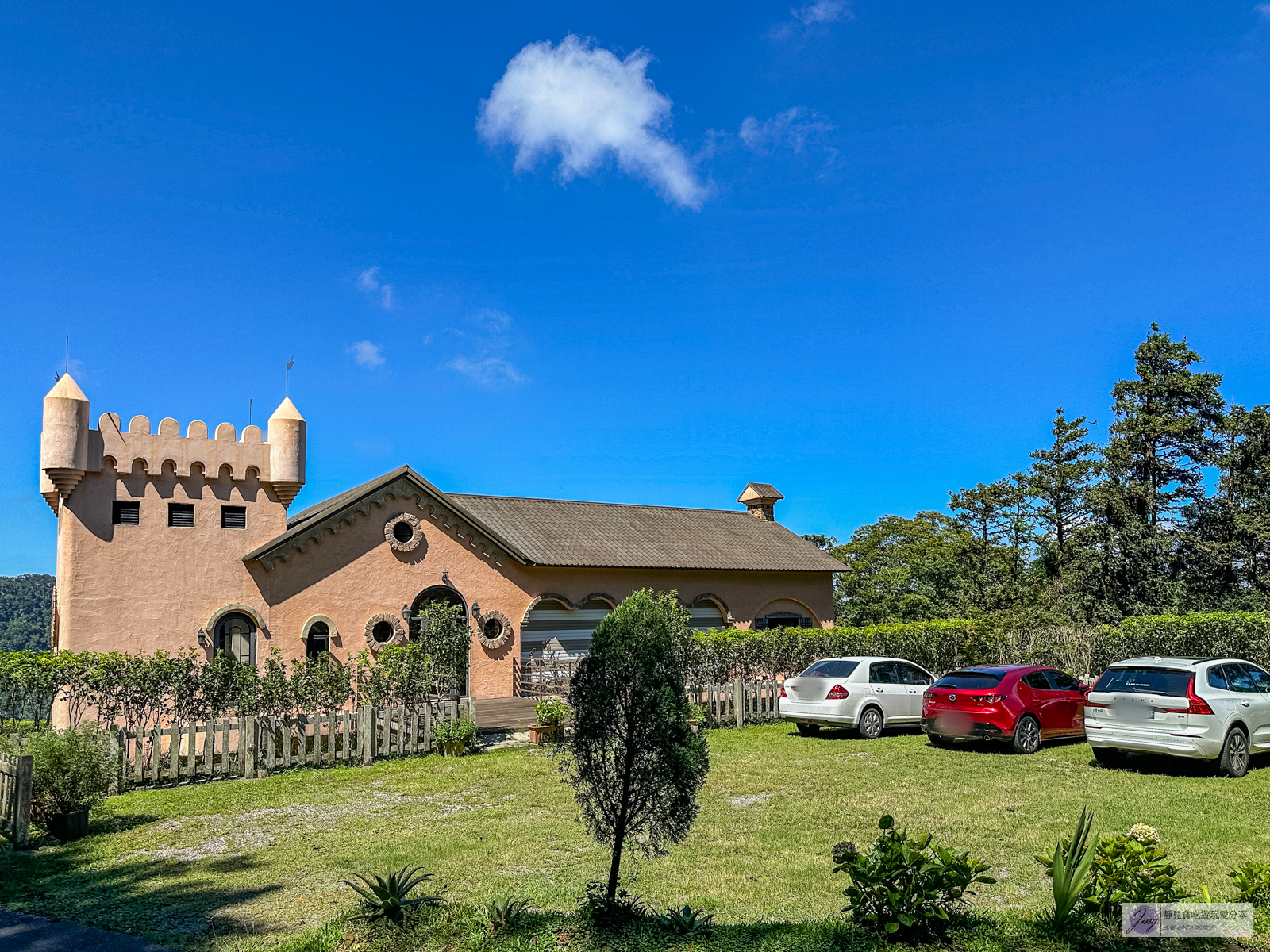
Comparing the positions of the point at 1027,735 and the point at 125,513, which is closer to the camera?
the point at 1027,735

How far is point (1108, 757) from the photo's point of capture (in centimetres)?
1408

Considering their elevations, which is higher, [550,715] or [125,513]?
[125,513]

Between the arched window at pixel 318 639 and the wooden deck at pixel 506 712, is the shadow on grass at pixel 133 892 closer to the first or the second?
the wooden deck at pixel 506 712

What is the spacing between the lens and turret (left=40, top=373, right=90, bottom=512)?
18.5 metres

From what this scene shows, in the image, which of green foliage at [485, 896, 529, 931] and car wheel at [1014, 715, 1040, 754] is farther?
car wheel at [1014, 715, 1040, 754]

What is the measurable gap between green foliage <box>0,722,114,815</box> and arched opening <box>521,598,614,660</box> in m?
15.1

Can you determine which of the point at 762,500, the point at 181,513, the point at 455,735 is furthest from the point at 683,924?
the point at 762,500

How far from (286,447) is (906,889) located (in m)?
19.4

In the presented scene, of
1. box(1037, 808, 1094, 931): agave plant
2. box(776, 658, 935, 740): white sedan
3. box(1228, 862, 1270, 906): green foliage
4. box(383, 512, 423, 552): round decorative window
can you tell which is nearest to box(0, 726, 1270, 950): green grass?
box(1037, 808, 1094, 931): agave plant

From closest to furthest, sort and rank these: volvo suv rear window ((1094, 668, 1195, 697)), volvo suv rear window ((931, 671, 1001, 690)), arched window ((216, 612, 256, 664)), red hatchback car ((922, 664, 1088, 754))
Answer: volvo suv rear window ((1094, 668, 1195, 697)) < red hatchback car ((922, 664, 1088, 754)) < volvo suv rear window ((931, 671, 1001, 690)) < arched window ((216, 612, 256, 664))

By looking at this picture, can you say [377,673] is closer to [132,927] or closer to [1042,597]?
[132,927]

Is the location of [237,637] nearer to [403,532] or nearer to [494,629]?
[403,532]

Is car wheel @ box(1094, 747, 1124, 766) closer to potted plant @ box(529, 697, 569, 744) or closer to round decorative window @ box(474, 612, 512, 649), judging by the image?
potted plant @ box(529, 697, 569, 744)

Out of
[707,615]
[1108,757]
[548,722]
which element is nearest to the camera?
[1108,757]
